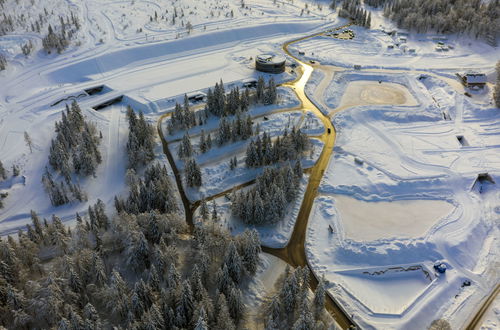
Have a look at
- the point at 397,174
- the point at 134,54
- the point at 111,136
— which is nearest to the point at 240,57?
the point at 134,54

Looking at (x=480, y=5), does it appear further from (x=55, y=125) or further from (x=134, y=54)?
(x=55, y=125)

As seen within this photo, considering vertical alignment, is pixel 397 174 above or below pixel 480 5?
below

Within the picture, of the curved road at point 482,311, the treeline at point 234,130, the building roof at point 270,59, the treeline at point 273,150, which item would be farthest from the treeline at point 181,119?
the curved road at point 482,311

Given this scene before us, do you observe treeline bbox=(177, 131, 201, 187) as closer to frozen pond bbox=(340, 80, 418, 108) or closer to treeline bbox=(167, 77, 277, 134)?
treeline bbox=(167, 77, 277, 134)

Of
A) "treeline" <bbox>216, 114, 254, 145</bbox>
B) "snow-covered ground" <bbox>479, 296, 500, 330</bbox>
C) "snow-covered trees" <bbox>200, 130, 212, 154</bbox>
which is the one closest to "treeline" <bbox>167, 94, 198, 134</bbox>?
"snow-covered trees" <bbox>200, 130, 212, 154</bbox>

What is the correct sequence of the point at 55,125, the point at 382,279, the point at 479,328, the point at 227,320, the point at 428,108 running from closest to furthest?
the point at 227,320 < the point at 479,328 < the point at 382,279 < the point at 55,125 < the point at 428,108

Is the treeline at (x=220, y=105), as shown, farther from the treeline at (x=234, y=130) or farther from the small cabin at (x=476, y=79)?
the small cabin at (x=476, y=79)
